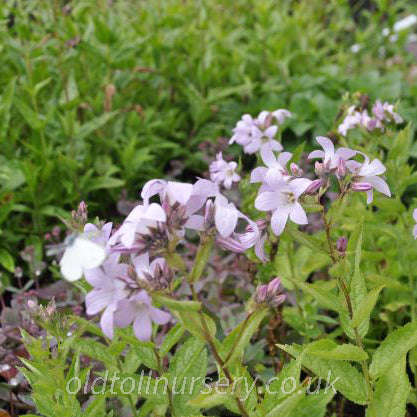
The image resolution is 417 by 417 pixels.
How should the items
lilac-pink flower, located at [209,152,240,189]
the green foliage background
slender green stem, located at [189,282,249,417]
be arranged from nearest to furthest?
slender green stem, located at [189,282,249,417] < lilac-pink flower, located at [209,152,240,189] < the green foliage background

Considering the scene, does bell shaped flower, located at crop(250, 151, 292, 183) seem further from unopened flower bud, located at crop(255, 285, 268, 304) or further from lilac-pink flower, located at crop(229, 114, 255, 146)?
lilac-pink flower, located at crop(229, 114, 255, 146)

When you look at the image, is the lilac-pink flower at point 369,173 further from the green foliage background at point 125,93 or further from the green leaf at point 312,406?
the green foliage background at point 125,93

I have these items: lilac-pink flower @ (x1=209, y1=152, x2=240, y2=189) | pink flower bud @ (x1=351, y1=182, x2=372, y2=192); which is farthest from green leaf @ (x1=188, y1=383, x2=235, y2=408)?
lilac-pink flower @ (x1=209, y1=152, x2=240, y2=189)

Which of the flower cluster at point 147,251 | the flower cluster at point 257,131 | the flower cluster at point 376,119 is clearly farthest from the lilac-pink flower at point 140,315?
the flower cluster at point 376,119

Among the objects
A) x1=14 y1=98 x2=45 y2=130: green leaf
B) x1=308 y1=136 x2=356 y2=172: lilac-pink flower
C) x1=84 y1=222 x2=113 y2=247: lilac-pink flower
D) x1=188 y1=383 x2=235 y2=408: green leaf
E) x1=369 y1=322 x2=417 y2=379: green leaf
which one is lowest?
x1=369 y1=322 x2=417 y2=379: green leaf

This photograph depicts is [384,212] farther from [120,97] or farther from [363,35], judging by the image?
[363,35]

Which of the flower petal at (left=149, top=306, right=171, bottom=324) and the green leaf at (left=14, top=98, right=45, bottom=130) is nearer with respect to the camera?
the flower petal at (left=149, top=306, right=171, bottom=324)

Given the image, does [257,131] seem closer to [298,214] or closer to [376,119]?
[376,119]
